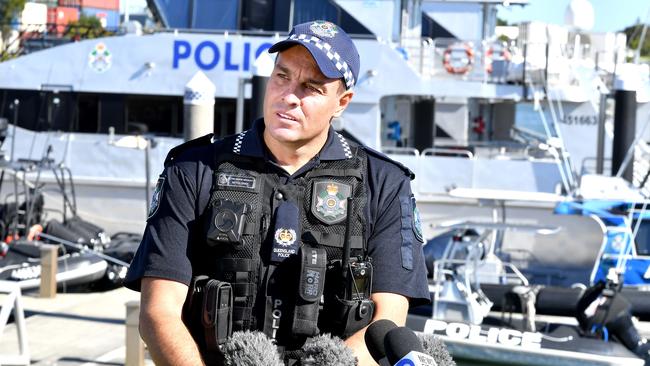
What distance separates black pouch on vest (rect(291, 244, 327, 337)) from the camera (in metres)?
2.78

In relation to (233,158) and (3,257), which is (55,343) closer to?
(3,257)

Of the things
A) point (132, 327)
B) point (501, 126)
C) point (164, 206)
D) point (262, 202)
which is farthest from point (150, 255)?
point (501, 126)

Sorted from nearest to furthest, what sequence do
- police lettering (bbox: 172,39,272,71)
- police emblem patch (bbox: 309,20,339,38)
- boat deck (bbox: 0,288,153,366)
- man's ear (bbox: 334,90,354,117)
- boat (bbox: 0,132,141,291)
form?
police emblem patch (bbox: 309,20,339,38) < man's ear (bbox: 334,90,354,117) < boat deck (bbox: 0,288,153,366) < boat (bbox: 0,132,141,291) < police lettering (bbox: 172,39,272,71)

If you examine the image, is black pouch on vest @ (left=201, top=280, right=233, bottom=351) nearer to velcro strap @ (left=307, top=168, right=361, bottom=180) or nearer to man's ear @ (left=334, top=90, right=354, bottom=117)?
velcro strap @ (left=307, top=168, right=361, bottom=180)

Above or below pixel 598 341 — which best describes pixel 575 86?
above

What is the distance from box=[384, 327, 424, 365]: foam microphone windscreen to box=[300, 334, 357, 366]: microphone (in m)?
0.51

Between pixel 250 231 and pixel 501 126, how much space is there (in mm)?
19520

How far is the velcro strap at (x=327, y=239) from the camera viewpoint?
9.41 feet

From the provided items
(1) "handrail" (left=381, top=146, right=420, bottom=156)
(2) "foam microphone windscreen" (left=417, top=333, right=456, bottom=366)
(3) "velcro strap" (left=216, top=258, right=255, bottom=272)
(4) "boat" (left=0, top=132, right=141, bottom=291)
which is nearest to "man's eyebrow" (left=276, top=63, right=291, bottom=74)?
(3) "velcro strap" (left=216, top=258, right=255, bottom=272)

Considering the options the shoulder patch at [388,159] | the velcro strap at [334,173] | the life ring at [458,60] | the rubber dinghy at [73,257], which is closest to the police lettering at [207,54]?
the life ring at [458,60]

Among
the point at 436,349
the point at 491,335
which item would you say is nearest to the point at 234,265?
the point at 436,349

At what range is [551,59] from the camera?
1948 centimetres

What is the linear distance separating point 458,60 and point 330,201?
16.9 meters

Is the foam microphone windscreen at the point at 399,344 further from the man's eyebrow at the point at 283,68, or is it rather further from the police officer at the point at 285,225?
the man's eyebrow at the point at 283,68
